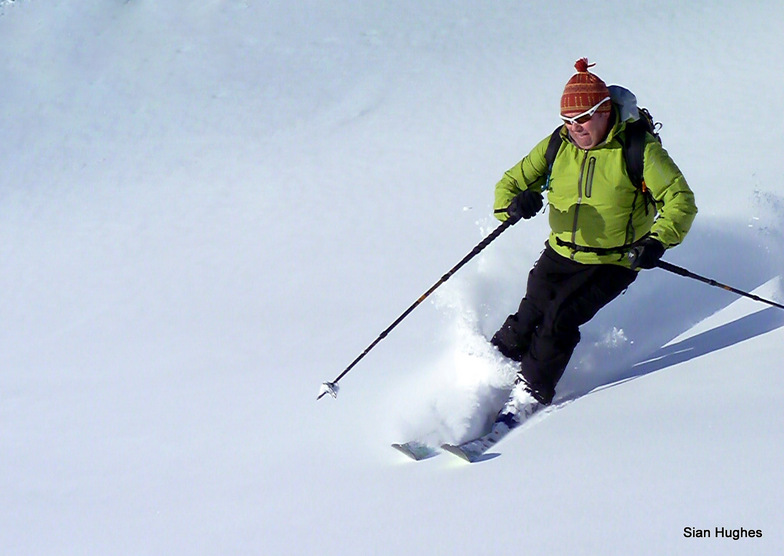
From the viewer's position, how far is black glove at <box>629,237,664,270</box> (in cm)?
335

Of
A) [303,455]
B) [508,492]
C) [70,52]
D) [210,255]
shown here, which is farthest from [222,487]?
[70,52]

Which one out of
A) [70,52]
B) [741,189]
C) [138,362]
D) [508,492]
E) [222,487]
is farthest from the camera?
[70,52]

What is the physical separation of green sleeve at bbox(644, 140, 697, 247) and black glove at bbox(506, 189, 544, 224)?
518mm

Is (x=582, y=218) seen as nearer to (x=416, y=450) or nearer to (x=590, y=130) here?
(x=590, y=130)

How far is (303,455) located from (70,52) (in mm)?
8280

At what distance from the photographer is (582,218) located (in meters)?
3.69

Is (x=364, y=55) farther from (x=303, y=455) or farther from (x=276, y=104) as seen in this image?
(x=303, y=455)

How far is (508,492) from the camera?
3.06m

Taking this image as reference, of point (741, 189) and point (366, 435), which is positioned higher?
point (741, 189)

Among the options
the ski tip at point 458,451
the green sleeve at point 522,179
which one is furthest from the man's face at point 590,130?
the ski tip at point 458,451

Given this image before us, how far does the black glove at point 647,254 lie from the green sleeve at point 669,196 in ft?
0.13

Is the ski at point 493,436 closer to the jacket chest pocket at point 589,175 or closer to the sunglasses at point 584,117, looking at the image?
the jacket chest pocket at point 589,175

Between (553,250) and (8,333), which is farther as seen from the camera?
(8,333)

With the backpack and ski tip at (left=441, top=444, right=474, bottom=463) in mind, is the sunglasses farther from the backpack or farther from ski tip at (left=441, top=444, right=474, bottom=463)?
ski tip at (left=441, top=444, right=474, bottom=463)
